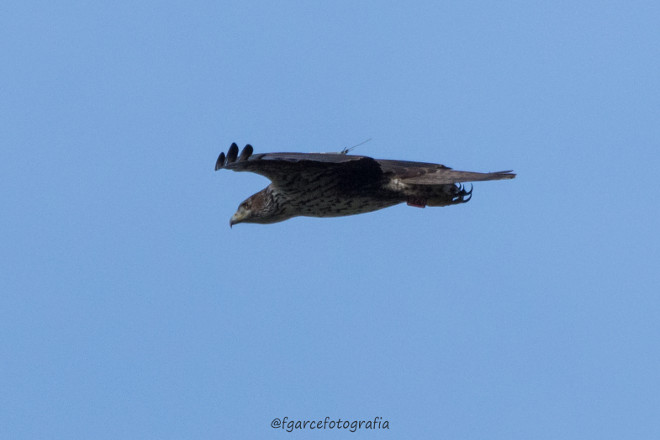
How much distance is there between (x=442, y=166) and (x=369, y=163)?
0.96m

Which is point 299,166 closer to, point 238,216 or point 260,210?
point 260,210

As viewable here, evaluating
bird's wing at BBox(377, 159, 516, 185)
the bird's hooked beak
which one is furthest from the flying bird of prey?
the bird's hooked beak

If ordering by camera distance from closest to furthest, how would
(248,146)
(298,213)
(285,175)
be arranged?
(248,146) < (285,175) < (298,213)

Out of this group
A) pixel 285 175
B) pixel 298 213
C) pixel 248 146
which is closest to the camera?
pixel 248 146

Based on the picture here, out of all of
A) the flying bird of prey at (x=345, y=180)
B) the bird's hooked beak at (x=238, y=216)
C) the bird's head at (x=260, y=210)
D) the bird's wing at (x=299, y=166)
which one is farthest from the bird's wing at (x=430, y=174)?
the bird's hooked beak at (x=238, y=216)

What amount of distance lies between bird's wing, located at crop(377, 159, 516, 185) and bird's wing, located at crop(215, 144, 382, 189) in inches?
9.8

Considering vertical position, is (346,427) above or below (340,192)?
below

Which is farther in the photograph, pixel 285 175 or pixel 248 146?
pixel 285 175

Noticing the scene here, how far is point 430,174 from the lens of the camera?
39.2 feet

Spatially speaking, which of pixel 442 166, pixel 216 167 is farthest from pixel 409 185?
pixel 216 167

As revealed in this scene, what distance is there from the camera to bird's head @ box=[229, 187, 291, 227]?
1305cm

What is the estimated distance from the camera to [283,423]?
11562mm

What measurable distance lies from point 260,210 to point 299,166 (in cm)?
181

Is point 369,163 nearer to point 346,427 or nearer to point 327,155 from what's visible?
point 327,155
